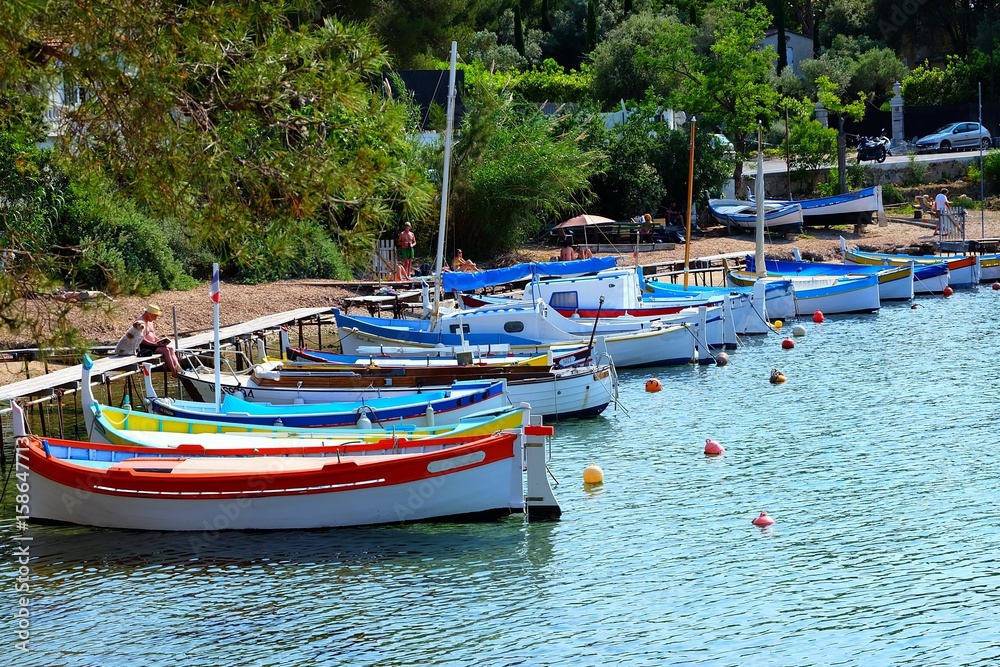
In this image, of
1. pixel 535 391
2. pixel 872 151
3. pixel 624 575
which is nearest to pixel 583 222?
pixel 535 391

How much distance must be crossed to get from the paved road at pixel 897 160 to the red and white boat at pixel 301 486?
4303 cm

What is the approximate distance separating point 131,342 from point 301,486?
10.6 m

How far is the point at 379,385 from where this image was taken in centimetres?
2253

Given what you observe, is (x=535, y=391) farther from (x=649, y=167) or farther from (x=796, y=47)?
(x=796, y=47)

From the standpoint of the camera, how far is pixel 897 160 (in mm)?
58406

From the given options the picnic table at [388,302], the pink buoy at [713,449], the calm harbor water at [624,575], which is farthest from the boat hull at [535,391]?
the picnic table at [388,302]

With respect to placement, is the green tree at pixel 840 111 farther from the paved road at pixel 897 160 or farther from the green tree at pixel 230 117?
the green tree at pixel 230 117

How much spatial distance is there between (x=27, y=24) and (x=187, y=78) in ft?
4.06

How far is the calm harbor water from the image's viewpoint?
493 inches

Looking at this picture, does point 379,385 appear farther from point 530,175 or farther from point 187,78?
point 530,175

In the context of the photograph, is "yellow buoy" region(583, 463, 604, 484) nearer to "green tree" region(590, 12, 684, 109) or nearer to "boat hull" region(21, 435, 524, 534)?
"boat hull" region(21, 435, 524, 534)

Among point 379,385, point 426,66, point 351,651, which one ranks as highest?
point 426,66

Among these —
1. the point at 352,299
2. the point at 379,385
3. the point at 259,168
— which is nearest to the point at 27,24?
the point at 259,168

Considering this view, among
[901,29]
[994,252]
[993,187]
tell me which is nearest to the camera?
[994,252]
